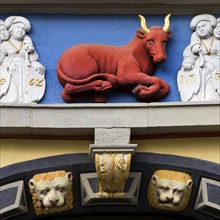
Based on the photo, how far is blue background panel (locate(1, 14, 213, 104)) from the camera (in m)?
5.92

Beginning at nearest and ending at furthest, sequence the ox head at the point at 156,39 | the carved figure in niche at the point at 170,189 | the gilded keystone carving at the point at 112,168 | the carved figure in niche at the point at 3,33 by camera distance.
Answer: the gilded keystone carving at the point at 112,168 → the carved figure in niche at the point at 170,189 → the ox head at the point at 156,39 → the carved figure in niche at the point at 3,33

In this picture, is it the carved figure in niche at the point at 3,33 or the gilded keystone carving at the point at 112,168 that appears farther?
the carved figure in niche at the point at 3,33

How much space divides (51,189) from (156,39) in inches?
40.0

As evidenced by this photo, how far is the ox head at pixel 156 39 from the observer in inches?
229

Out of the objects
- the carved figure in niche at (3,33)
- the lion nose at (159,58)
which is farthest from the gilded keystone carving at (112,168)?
the carved figure in niche at (3,33)

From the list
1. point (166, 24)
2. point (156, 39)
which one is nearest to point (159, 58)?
point (156, 39)

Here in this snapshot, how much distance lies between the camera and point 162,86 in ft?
19.1

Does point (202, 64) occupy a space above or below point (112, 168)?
above

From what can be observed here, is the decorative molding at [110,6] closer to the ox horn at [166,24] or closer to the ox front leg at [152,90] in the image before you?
the ox horn at [166,24]

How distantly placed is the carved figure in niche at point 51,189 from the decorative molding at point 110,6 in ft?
3.14

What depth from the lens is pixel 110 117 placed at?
571 cm

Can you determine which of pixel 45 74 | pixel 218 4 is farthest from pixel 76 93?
pixel 218 4

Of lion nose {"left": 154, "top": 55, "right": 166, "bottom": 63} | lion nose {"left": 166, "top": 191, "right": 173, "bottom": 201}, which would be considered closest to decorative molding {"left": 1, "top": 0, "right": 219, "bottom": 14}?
lion nose {"left": 154, "top": 55, "right": 166, "bottom": 63}

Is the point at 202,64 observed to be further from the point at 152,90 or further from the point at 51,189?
the point at 51,189
